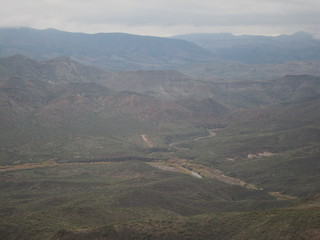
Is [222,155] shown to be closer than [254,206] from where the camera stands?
No

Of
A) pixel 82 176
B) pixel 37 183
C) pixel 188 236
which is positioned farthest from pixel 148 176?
pixel 188 236

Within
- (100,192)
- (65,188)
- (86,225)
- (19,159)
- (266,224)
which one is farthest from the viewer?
(19,159)

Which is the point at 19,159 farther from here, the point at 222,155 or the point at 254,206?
the point at 254,206

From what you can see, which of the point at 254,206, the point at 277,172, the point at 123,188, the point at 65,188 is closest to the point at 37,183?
the point at 65,188

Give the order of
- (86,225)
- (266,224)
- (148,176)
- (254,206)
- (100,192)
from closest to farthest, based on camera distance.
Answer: (266,224) → (86,225) → (254,206) → (100,192) → (148,176)

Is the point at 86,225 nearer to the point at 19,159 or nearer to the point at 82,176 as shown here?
the point at 82,176

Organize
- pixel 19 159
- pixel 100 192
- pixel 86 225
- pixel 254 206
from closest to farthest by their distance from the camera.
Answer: pixel 86 225 → pixel 254 206 → pixel 100 192 → pixel 19 159

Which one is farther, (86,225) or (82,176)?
(82,176)

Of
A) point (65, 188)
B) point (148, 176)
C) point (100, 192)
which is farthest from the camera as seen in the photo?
point (148, 176)

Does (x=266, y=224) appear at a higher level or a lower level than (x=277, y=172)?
higher
